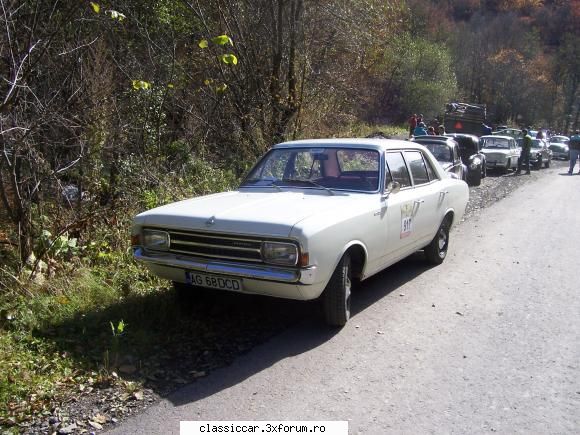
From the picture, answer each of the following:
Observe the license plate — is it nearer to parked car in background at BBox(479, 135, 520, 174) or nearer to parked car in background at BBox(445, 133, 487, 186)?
parked car in background at BBox(445, 133, 487, 186)

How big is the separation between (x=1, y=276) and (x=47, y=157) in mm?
1962

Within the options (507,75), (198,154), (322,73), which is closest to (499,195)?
(322,73)

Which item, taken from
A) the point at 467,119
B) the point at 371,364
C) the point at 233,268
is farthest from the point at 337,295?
the point at 467,119

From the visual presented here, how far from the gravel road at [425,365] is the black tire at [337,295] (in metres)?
0.15

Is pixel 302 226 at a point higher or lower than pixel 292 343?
higher

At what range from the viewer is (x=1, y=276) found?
17.0 feet

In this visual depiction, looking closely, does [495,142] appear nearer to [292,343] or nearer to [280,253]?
[292,343]

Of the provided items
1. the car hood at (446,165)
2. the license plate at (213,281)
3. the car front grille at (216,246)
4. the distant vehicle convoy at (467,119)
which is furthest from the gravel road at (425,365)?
the distant vehicle convoy at (467,119)

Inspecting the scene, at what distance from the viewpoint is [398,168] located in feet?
19.7

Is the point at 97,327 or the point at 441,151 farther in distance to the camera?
the point at 441,151

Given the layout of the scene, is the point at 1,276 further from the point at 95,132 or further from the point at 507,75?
the point at 507,75

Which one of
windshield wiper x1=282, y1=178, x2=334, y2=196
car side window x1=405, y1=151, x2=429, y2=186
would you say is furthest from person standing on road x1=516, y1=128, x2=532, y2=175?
windshield wiper x1=282, y1=178, x2=334, y2=196

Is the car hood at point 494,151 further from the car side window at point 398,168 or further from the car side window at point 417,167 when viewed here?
the car side window at point 398,168

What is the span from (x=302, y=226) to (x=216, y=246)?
2.61 ft
